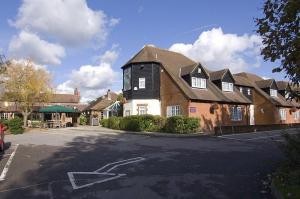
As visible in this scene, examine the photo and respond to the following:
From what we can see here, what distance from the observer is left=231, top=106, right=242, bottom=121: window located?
1597 inches

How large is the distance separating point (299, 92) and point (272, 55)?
55.8 inches

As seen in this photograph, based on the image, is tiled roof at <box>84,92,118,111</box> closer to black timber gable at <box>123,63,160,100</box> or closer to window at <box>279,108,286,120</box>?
black timber gable at <box>123,63,160,100</box>

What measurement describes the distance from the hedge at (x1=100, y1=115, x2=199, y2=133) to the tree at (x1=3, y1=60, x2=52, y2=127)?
14.9m

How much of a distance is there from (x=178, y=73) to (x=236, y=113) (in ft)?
27.2

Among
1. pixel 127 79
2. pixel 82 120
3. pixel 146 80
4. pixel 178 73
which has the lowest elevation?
pixel 82 120

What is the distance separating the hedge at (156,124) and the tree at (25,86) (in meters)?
14.9

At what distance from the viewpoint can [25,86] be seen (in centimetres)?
4966

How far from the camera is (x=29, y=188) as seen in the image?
31.8ft

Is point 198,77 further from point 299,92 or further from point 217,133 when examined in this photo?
point 299,92

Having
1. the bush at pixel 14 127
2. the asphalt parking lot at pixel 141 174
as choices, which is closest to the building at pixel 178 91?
the bush at pixel 14 127

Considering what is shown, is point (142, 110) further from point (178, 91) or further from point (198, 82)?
point (198, 82)

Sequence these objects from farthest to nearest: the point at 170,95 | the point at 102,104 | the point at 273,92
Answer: the point at 102,104, the point at 273,92, the point at 170,95

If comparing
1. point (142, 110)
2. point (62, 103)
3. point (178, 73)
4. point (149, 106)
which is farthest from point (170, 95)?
point (62, 103)

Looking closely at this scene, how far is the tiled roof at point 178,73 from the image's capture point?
36.4 meters
